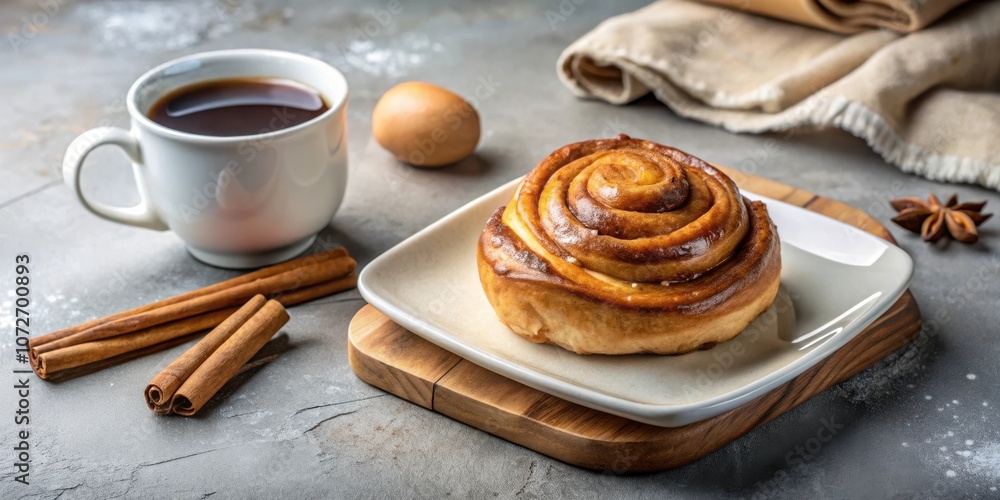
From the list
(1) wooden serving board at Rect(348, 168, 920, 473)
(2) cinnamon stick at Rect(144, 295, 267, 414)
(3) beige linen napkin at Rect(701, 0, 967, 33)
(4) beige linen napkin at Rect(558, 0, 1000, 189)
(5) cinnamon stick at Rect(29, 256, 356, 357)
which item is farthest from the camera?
(3) beige linen napkin at Rect(701, 0, 967, 33)

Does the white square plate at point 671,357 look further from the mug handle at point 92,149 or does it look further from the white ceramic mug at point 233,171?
the mug handle at point 92,149

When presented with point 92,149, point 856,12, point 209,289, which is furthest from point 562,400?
point 856,12

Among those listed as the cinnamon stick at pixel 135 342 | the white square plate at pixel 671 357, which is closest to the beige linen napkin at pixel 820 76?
the white square plate at pixel 671 357

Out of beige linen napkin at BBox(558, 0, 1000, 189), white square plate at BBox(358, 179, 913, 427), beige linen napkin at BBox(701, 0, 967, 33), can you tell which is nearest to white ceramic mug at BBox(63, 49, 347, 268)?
white square plate at BBox(358, 179, 913, 427)

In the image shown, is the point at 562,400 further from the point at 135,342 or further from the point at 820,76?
the point at 820,76

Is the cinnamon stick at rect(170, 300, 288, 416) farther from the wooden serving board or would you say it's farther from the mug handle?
the mug handle

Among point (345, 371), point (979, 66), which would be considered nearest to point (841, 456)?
point (345, 371)

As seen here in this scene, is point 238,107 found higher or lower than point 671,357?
higher
